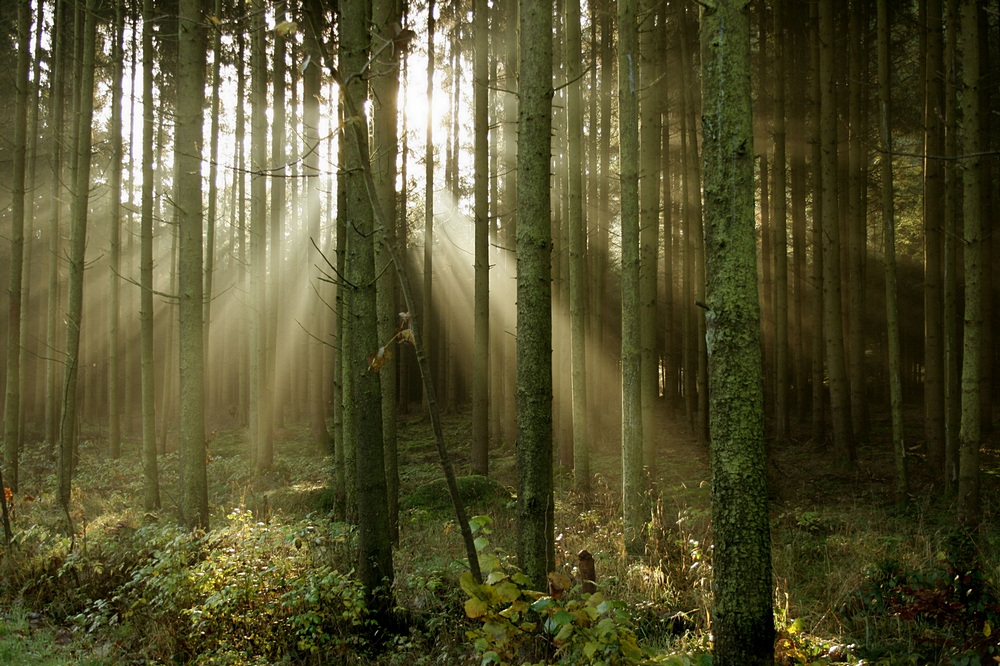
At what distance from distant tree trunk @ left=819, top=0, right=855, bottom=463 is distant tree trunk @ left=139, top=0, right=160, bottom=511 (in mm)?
12168

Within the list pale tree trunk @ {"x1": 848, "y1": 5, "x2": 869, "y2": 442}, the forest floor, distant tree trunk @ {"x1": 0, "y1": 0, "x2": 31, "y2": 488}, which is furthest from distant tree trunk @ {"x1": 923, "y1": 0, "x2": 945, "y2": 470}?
distant tree trunk @ {"x1": 0, "y1": 0, "x2": 31, "y2": 488}

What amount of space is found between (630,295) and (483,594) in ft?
16.9

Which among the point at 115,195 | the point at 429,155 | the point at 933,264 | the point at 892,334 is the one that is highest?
the point at 429,155

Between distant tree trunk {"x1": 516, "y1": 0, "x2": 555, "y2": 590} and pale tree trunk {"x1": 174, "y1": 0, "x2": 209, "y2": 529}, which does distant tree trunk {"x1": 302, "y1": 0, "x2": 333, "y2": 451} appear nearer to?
pale tree trunk {"x1": 174, "y1": 0, "x2": 209, "y2": 529}

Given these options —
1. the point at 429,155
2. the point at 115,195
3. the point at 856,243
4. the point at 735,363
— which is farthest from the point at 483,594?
the point at 429,155

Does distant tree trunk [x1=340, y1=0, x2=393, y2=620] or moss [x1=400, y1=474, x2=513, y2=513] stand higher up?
distant tree trunk [x1=340, y1=0, x2=393, y2=620]

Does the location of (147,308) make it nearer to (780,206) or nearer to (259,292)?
(259,292)

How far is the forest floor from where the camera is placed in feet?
13.7

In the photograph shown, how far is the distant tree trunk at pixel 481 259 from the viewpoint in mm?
12016

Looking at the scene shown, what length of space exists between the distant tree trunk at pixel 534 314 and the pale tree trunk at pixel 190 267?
15.7 feet

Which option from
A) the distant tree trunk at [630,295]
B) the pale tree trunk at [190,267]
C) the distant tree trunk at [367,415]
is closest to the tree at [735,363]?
the distant tree trunk at [367,415]

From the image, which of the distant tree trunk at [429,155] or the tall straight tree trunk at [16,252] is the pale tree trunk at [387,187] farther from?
the tall straight tree trunk at [16,252]

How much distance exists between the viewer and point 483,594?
124 inches

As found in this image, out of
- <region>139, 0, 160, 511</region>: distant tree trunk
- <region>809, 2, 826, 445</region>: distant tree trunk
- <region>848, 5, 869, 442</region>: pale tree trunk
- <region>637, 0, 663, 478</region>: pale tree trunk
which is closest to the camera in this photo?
<region>637, 0, 663, 478</region>: pale tree trunk
